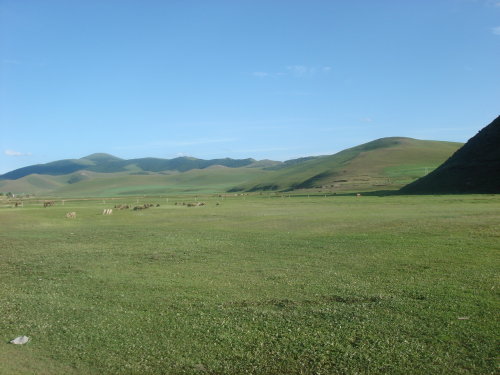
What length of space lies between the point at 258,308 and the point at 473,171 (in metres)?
99.9

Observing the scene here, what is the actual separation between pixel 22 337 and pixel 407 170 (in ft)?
648

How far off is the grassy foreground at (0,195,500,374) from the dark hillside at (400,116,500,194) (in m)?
73.1

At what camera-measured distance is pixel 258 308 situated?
1417cm

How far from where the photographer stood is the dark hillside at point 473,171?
93.3 metres

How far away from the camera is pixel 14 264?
23.0 metres

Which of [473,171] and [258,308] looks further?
[473,171]

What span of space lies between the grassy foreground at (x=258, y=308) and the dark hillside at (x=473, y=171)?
73083mm

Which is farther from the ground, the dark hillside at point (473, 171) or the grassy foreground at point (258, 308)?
the dark hillside at point (473, 171)

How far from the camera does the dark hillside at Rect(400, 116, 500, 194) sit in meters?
93.3

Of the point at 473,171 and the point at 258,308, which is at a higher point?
the point at 473,171

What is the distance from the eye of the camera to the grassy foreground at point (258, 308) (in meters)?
10.5

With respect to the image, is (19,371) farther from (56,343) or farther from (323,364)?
(323,364)

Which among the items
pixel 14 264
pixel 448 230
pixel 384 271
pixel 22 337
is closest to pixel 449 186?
pixel 448 230

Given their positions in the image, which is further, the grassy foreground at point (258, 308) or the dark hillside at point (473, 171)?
the dark hillside at point (473, 171)
